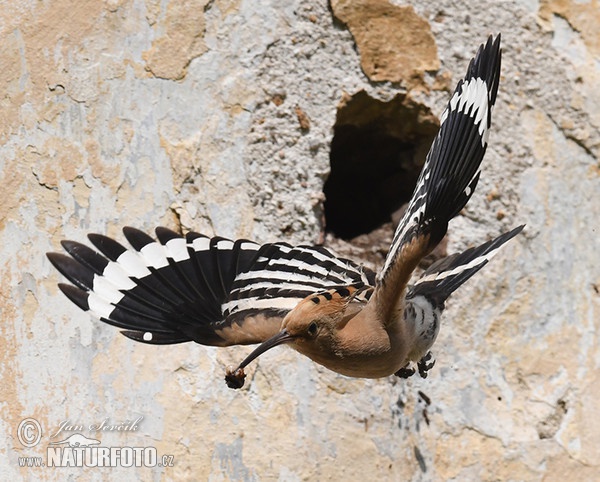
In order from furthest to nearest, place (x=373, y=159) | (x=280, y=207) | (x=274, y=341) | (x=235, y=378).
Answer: (x=373, y=159), (x=280, y=207), (x=235, y=378), (x=274, y=341)

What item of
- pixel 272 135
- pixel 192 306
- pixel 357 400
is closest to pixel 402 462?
pixel 357 400

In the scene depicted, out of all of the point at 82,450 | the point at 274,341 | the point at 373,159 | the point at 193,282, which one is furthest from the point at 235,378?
the point at 373,159

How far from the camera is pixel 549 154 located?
333 cm

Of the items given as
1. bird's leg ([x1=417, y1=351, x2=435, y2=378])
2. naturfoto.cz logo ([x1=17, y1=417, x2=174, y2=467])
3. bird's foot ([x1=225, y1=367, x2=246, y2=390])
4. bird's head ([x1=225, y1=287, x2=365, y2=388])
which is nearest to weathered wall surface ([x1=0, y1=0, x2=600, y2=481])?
naturfoto.cz logo ([x1=17, y1=417, x2=174, y2=467])

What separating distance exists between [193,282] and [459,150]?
74 cm

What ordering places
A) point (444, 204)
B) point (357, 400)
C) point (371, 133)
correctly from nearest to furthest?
point (444, 204), point (357, 400), point (371, 133)

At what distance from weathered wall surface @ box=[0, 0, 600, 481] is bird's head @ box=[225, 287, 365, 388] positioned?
37cm

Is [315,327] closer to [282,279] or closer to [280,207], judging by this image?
[282,279]

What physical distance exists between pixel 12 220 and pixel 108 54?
48cm

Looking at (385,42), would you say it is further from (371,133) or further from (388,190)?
(388,190)

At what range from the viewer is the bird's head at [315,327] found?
257 cm

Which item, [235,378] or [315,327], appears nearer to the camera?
[315,327]

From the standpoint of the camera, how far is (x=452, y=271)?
3074 mm

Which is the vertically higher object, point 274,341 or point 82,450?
point 274,341
